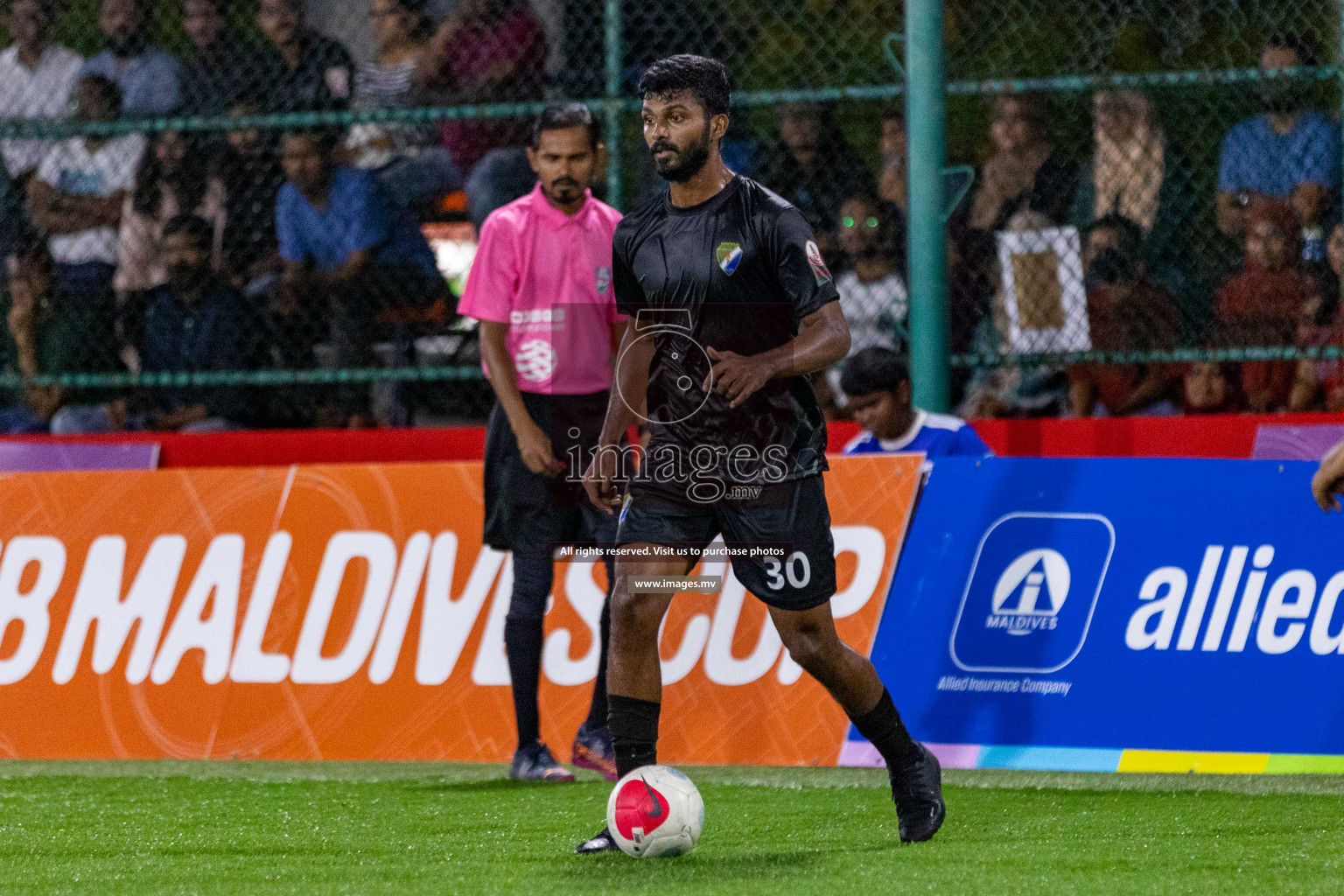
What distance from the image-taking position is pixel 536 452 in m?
6.11

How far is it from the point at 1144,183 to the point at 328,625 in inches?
142

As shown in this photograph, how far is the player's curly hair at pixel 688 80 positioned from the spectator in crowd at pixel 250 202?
13.6 feet

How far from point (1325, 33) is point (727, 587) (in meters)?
3.11

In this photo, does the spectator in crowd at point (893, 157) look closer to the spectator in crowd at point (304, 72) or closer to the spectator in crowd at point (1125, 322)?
the spectator in crowd at point (1125, 322)

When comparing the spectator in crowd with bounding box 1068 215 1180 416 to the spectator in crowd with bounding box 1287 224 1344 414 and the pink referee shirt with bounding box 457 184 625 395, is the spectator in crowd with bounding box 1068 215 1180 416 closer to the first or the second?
the spectator in crowd with bounding box 1287 224 1344 414

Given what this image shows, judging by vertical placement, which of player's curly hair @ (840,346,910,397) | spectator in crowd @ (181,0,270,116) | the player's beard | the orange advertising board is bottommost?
the orange advertising board

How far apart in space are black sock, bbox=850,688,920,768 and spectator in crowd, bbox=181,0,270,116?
500 cm

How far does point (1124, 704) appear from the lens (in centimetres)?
599

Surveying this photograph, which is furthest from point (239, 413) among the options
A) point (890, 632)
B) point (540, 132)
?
point (890, 632)

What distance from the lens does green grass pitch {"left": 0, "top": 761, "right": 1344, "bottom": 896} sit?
417 centimetres

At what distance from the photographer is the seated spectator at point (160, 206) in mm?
8477

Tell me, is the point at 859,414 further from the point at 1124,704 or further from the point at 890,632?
the point at 1124,704

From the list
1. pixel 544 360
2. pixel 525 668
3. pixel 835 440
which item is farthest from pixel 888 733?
pixel 835 440

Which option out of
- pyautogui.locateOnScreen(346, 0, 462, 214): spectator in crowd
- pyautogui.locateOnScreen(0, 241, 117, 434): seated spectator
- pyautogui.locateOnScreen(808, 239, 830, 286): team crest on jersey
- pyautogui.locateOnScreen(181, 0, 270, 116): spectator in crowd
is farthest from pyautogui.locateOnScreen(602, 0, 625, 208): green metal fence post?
pyautogui.locateOnScreen(808, 239, 830, 286): team crest on jersey
